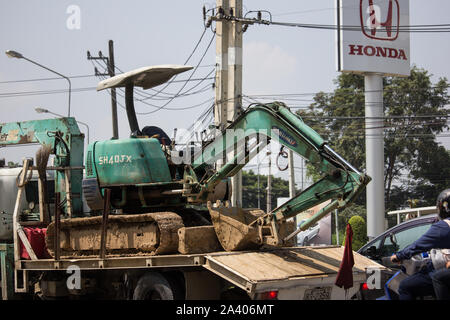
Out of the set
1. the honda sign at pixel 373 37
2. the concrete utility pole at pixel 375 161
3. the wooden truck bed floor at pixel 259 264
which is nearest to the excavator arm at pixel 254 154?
the wooden truck bed floor at pixel 259 264

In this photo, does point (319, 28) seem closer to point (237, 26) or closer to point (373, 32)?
point (373, 32)

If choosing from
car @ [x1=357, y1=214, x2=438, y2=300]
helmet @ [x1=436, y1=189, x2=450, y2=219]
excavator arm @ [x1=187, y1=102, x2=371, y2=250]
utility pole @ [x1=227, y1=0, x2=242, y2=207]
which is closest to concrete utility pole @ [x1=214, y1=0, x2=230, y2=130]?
utility pole @ [x1=227, y1=0, x2=242, y2=207]

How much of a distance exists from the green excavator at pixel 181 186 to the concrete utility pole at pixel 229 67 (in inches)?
316

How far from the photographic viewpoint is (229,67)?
2095 cm

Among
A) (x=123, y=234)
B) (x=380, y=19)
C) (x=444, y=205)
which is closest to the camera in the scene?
(x=444, y=205)

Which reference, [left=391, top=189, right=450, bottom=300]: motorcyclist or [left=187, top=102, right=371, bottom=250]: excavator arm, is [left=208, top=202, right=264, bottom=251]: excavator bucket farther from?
[left=391, top=189, right=450, bottom=300]: motorcyclist

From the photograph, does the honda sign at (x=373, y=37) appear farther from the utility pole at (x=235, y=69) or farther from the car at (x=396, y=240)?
the car at (x=396, y=240)

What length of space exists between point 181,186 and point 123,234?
131cm

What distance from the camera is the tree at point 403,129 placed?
4544cm

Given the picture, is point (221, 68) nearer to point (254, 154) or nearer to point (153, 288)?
point (254, 154)

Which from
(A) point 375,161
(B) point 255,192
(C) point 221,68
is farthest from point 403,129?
(B) point 255,192

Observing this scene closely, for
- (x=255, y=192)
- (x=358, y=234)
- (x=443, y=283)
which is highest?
(x=443, y=283)
